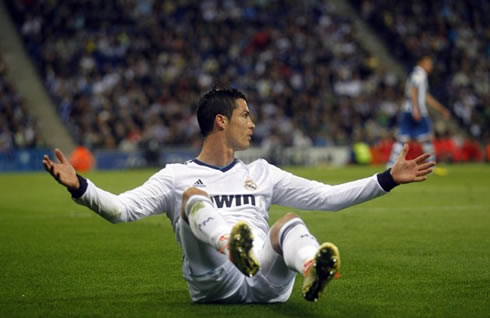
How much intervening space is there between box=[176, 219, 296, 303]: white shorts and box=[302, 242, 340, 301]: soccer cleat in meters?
0.55

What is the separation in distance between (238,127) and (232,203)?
1.77ft

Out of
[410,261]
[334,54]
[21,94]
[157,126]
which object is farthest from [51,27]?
[410,261]

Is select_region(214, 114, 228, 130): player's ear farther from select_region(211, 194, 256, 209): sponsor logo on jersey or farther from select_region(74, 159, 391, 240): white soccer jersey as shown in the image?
select_region(211, 194, 256, 209): sponsor logo on jersey

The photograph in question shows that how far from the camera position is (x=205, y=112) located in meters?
5.95

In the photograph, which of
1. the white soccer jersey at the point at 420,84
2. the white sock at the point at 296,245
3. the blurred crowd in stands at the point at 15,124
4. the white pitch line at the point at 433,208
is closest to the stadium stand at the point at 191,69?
the blurred crowd in stands at the point at 15,124

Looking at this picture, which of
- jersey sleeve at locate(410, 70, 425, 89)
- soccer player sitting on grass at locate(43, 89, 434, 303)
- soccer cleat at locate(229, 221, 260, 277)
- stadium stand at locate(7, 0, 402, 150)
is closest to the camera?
soccer cleat at locate(229, 221, 260, 277)

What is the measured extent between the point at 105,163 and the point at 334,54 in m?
10.4

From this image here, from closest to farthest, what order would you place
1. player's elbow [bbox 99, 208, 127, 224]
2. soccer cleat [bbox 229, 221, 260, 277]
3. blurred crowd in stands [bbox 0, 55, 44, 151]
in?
soccer cleat [bbox 229, 221, 260, 277]
player's elbow [bbox 99, 208, 127, 224]
blurred crowd in stands [bbox 0, 55, 44, 151]

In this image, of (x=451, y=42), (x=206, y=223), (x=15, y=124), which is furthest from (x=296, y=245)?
(x=451, y=42)

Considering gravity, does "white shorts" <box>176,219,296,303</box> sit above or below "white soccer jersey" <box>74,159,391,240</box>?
below

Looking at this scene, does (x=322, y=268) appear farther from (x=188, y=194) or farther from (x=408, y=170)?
(x=408, y=170)

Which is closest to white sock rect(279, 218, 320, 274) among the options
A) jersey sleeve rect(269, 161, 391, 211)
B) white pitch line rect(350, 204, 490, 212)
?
jersey sleeve rect(269, 161, 391, 211)

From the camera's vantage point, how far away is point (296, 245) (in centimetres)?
494

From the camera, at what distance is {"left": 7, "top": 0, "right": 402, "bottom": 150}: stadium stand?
102 ft
